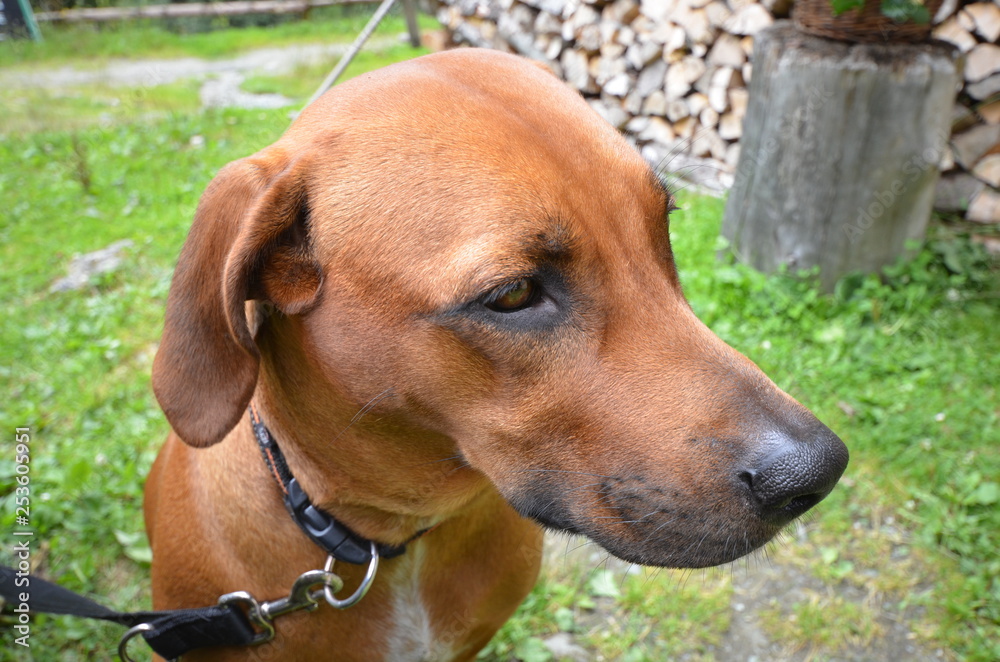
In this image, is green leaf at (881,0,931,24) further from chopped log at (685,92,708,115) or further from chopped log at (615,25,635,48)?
chopped log at (615,25,635,48)

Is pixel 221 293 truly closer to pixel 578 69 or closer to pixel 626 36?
pixel 626 36

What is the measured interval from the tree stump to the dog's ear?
361cm

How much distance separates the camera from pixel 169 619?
6.83 feet

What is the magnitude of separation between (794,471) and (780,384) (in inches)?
115

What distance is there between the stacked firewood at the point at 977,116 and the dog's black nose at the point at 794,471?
170 inches

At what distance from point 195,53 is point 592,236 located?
14247mm

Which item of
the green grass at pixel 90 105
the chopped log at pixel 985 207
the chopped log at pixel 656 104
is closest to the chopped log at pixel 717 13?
the chopped log at pixel 656 104

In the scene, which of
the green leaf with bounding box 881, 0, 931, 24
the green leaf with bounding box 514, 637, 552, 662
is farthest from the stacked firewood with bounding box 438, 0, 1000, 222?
the green leaf with bounding box 514, 637, 552, 662

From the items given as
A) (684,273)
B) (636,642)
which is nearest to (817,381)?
(684,273)

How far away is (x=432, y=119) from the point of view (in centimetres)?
176

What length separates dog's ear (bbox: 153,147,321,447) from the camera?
5.95ft

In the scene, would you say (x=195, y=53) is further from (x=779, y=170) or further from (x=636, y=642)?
(x=636, y=642)

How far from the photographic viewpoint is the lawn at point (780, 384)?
3201 millimetres

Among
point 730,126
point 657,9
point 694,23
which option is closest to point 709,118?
point 730,126
